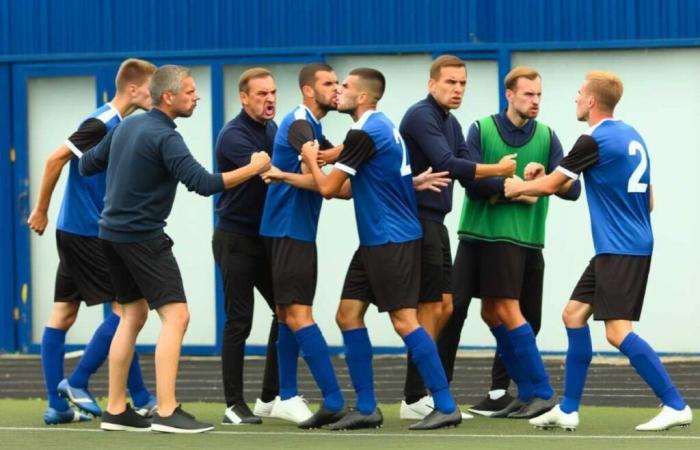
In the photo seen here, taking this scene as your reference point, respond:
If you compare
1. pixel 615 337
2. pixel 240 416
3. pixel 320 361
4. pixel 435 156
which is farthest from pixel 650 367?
pixel 240 416

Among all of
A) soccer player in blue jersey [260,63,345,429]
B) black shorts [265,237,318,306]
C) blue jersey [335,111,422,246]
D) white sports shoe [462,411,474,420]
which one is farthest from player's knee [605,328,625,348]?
black shorts [265,237,318,306]

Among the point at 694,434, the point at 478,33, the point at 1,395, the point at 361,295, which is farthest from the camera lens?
the point at 478,33

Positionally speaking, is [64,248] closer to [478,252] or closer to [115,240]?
[115,240]

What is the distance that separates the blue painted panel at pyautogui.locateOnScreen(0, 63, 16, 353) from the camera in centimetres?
1753

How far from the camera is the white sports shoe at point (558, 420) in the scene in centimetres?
1111

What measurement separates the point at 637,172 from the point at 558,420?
60.2 inches

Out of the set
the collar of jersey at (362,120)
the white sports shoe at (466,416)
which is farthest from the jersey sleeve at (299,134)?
the white sports shoe at (466,416)

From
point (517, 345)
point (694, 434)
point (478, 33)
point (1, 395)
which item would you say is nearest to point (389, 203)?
point (517, 345)

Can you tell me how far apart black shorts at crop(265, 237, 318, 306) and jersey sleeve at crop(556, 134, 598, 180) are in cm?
170

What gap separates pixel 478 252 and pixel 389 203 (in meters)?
1.15

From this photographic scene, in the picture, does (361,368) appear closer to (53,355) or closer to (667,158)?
(53,355)

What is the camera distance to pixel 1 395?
14305 millimetres

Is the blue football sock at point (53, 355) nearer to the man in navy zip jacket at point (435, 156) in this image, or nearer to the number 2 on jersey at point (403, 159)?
the man in navy zip jacket at point (435, 156)

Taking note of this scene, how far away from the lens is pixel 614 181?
35.7ft
